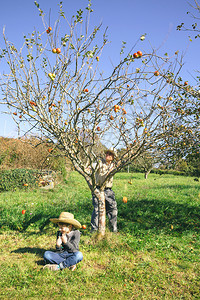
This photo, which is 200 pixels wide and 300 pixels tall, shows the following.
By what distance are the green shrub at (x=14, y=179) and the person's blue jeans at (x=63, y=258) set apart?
23.0 ft

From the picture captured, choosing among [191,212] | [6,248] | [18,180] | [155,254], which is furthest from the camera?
[18,180]

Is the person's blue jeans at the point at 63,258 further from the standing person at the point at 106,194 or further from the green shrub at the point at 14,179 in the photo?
the green shrub at the point at 14,179

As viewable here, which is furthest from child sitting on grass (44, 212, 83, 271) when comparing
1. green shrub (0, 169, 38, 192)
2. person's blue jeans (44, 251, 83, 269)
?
green shrub (0, 169, 38, 192)

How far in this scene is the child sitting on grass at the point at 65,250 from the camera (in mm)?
3486

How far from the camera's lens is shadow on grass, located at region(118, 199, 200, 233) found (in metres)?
5.53

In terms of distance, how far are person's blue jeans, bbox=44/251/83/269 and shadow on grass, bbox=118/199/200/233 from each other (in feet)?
6.29

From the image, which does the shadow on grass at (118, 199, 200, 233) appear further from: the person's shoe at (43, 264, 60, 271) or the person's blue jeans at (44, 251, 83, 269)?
the person's shoe at (43, 264, 60, 271)

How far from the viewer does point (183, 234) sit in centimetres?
509

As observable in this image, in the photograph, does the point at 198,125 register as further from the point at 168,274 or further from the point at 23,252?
the point at 23,252

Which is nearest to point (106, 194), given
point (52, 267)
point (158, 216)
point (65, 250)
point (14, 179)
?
point (65, 250)

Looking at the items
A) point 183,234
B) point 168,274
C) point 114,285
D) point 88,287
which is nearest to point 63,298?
point 88,287

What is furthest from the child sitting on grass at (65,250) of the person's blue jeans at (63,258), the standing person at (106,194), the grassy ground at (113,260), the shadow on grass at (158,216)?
the shadow on grass at (158,216)

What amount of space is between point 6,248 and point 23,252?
419 mm

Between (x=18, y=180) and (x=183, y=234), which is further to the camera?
(x=18, y=180)
